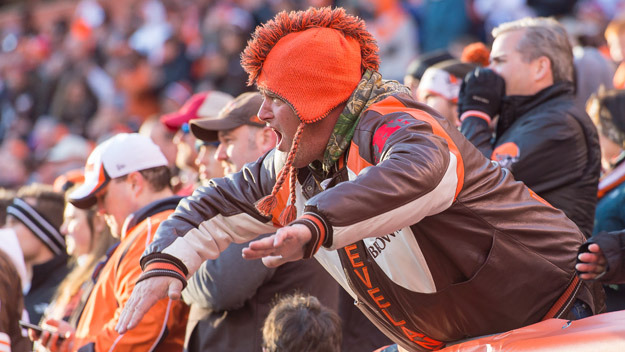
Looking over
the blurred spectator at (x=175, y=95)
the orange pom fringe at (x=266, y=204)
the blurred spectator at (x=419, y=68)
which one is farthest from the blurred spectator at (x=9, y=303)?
the blurred spectator at (x=175, y=95)

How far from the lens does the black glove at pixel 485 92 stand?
422cm

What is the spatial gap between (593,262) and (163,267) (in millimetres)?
1349

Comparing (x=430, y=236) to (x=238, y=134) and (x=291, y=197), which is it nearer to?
(x=291, y=197)

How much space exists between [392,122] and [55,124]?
11.6m

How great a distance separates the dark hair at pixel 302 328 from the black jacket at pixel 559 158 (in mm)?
1083

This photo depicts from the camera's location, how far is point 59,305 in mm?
5297

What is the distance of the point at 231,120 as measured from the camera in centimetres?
463

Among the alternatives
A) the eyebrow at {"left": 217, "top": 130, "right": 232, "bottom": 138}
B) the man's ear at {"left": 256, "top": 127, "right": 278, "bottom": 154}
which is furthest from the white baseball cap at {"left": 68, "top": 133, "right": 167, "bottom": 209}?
the man's ear at {"left": 256, "top": 127, "right": 278, "bottom": 154}

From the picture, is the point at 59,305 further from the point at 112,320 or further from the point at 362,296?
the point at 362,296

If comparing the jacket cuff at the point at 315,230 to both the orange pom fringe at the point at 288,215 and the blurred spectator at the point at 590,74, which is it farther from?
the blurred spectator at the point at 590,74

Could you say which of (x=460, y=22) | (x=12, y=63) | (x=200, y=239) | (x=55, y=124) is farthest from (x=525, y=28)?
(x=12, y=63)

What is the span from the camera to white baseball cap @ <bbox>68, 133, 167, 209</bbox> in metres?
4.68

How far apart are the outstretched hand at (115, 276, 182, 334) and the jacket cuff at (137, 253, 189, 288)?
18mm

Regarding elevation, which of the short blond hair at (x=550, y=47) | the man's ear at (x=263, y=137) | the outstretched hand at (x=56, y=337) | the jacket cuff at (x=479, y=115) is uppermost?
the short blond hair at (x=550, y=47)
